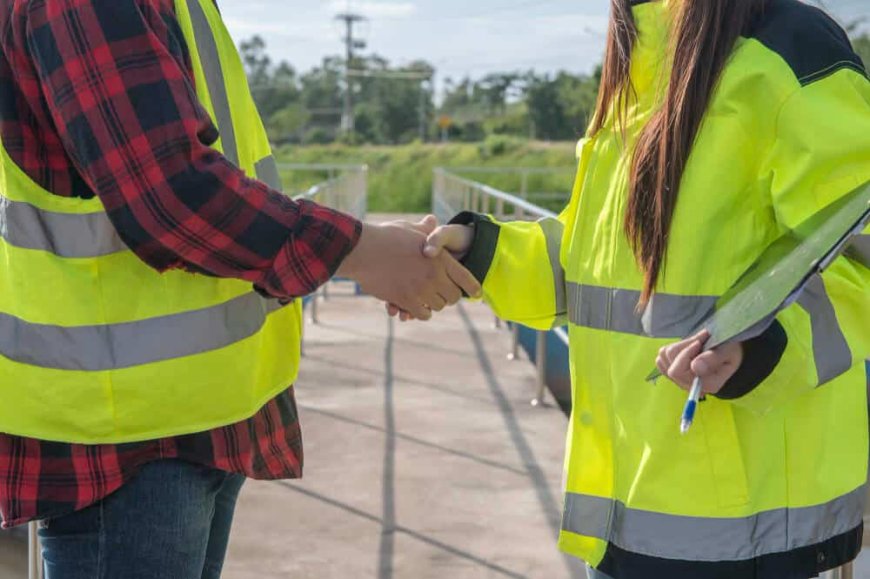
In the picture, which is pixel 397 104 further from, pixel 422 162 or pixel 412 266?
pixel 412 266

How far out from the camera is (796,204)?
132 centimetres

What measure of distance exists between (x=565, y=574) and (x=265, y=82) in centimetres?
7955

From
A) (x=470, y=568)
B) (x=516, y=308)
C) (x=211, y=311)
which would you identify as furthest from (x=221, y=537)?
(x=470, y=568)

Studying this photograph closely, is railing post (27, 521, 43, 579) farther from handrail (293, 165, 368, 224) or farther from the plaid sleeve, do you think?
handrail (293, 165, 368, 224)

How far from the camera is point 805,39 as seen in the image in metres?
1.37

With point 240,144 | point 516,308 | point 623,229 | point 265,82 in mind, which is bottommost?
point 265,82

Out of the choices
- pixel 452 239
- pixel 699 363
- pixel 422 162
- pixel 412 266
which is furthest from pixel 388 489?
pixel 422 162

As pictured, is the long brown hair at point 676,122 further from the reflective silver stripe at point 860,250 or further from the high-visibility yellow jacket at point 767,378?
Answer: the reflective silver stripe at point 860,250

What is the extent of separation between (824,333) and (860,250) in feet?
0.39

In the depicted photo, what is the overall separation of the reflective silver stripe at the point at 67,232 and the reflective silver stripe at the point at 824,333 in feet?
2.60

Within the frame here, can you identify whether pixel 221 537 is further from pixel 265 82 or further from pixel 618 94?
pixel 265 82

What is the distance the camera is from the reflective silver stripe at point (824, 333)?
1.36 metres

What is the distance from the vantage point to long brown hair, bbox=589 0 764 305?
4.61 ft

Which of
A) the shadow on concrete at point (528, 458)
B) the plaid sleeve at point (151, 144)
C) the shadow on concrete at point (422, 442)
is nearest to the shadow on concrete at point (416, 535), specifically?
the shadow on concrete at point (528, 458)
